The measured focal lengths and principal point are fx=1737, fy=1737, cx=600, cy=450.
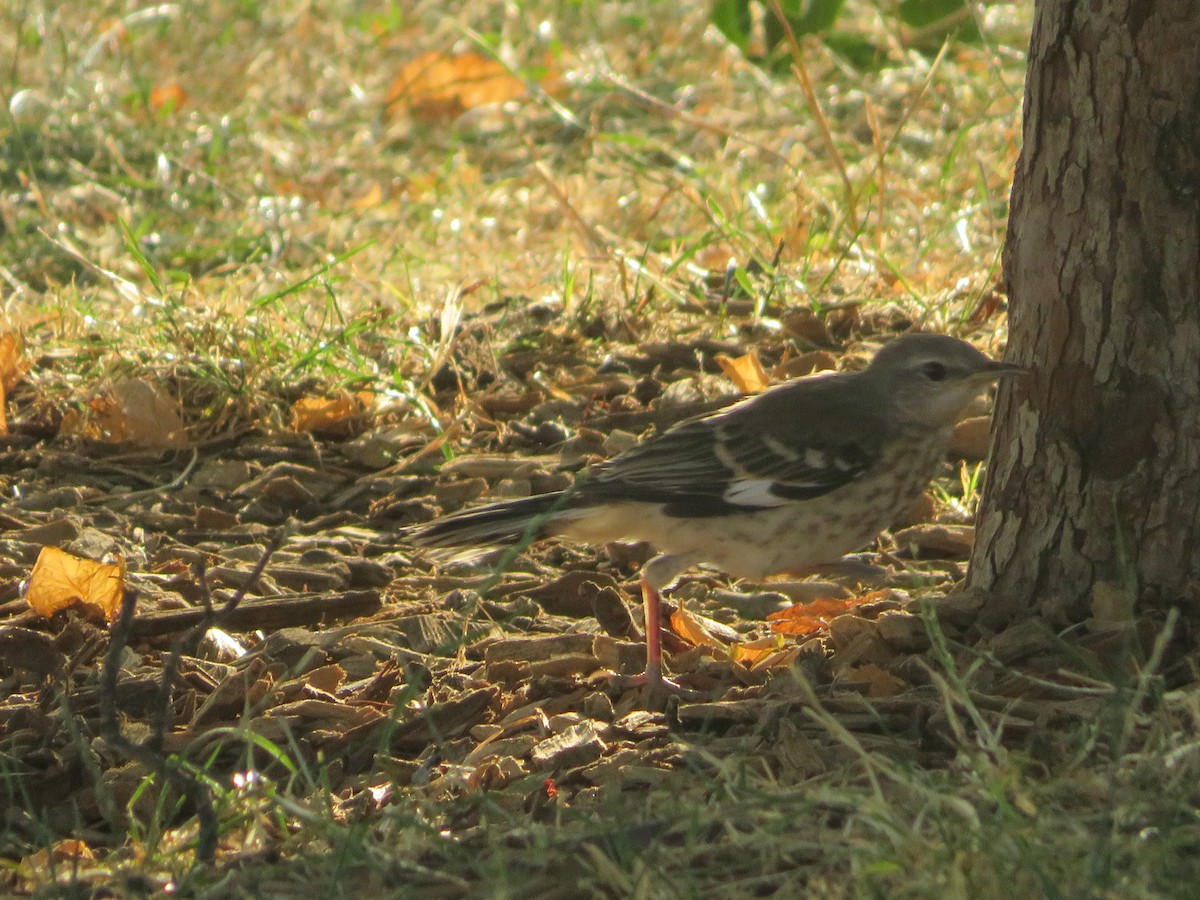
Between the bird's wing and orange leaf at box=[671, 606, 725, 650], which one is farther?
the bird's wing

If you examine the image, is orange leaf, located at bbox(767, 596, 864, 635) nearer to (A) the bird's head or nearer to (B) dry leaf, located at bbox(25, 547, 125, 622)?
(A) the bird's head

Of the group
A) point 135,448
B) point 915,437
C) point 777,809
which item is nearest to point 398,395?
point 135,448

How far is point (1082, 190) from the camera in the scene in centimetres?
439

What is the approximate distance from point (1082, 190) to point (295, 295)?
4149 millimetres

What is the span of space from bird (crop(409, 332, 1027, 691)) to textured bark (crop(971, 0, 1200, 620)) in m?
0.68

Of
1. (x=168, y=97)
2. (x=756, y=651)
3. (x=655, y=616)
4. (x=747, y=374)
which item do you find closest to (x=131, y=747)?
(x=655, y=616)

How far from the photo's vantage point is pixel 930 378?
566 cm

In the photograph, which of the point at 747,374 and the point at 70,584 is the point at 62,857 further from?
the point at 747,374

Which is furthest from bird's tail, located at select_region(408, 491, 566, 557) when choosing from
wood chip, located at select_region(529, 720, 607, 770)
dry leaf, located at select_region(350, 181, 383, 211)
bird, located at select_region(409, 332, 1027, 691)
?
dry leaf, located at select_region(350, 181, 383, 211)

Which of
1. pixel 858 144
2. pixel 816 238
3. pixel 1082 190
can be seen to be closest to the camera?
pixel 1082 190

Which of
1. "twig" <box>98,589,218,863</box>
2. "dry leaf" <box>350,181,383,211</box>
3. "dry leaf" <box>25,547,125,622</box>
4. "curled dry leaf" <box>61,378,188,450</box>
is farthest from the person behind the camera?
"dry leaf" <box>350,181,383,211</box>

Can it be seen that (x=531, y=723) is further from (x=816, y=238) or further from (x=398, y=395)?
(x=816, y=238)

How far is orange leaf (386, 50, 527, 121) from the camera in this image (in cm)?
1133

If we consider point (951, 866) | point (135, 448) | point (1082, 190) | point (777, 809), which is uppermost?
point (1082, 190)
